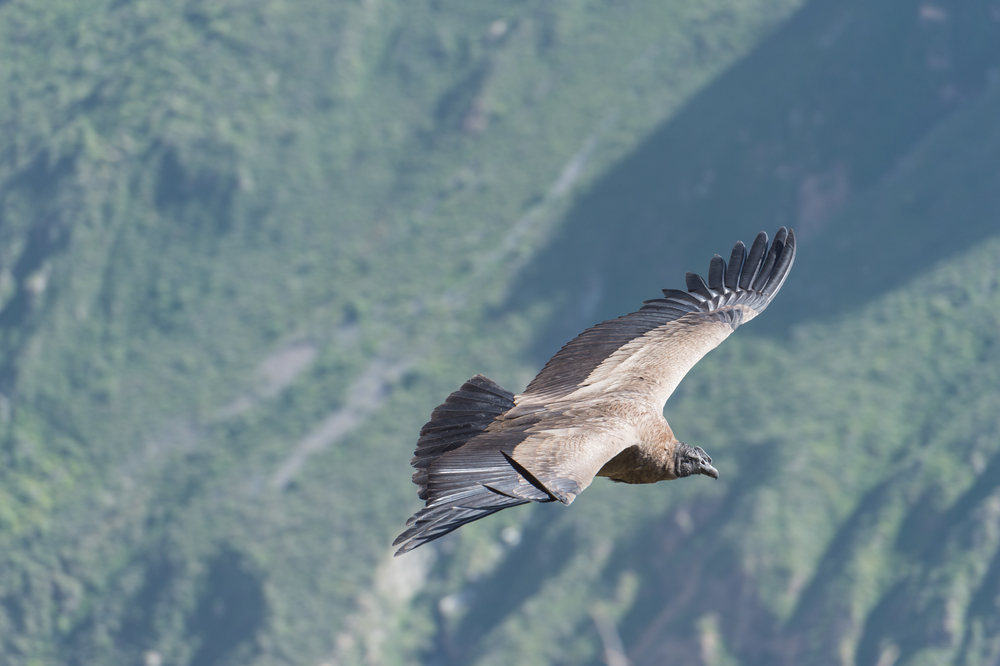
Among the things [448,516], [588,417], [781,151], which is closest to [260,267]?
[781,151]

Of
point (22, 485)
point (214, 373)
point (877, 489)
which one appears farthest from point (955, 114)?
point (22, 485)

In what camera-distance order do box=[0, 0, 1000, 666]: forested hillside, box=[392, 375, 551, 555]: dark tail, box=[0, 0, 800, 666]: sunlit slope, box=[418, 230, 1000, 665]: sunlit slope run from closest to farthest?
box=[392, 375, 551, 555]: dark tail
box=[418, 230, 1000, 665]: sunlit slope
box=[0, 0, 1000, 666]: forested hillside
box=[0, 0, 800, 666]: sunlit slope

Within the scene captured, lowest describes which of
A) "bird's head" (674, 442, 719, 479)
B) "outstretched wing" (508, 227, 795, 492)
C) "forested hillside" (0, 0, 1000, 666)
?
"bird's head" (674, 442, 719, 479)

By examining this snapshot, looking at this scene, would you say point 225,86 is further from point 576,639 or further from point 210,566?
point 576,639

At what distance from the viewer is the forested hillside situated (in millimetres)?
59406

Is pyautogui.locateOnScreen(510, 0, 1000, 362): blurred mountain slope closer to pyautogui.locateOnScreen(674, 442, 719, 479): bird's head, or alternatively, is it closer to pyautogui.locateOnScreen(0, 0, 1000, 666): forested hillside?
pyautogui.locateOnScreen(0, 0, 1000, 666): forested hillside

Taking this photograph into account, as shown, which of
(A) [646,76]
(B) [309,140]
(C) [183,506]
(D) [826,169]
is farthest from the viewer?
(B) [309,140]

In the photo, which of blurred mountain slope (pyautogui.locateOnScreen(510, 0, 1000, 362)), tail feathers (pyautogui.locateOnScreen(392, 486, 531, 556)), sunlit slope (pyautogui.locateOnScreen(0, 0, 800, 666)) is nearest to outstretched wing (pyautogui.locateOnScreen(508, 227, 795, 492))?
tail feathers (pyautogui.locateOnScreen(392, 486, 531, 556))

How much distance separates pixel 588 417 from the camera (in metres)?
13.8

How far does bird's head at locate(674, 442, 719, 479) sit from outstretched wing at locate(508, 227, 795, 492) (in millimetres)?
637

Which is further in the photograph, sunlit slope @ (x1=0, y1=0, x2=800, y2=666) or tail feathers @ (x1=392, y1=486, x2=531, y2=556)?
sunlit slope @ (x1=0, y1=0, x2=800, y2=666)

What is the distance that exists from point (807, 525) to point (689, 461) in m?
46.1

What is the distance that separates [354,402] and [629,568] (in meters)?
23.1

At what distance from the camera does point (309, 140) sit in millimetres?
95562
